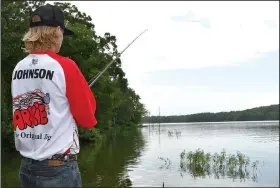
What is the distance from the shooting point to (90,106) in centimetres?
261

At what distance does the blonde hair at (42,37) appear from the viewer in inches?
105

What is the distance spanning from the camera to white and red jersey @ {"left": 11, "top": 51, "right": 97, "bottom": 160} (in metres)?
2.52

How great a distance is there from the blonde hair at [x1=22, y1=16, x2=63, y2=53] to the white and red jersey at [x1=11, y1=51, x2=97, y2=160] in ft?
0.32

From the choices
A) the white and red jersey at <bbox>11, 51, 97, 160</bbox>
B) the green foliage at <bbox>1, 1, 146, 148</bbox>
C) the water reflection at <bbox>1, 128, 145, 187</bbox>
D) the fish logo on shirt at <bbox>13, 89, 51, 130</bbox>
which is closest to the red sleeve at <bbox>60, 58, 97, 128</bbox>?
the white and red jersey at <bbox>11, 51, 97, 160</bbox>

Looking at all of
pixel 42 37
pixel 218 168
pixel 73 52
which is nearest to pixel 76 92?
pixel 42 37

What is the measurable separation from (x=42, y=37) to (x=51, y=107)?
49 centimetres

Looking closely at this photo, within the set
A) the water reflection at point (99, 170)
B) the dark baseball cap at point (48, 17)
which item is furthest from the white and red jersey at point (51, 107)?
the water reflection at point (99, 170)

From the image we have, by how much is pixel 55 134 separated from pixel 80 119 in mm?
200

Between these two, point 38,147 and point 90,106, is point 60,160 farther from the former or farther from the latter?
point 90,106

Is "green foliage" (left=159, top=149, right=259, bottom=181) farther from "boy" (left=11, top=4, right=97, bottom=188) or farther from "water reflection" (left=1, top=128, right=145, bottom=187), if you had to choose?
"boy" (left=11, top=4, right=97, bottom=188)

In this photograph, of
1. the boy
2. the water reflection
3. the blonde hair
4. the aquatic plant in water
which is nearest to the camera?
the boy

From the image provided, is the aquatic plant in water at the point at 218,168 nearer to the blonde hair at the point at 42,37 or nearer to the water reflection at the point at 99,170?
the water reflection at the point at 99,170

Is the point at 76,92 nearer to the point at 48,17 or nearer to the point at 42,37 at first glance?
the point at 42,37

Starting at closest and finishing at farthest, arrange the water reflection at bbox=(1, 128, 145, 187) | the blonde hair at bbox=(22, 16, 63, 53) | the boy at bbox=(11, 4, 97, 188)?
the boy at bbox=(11, 4, 97, 188), the blonde hair at bbox=(22, 16, 63, 53), the water reflection at bbox=(1, 128, 145, 187)
